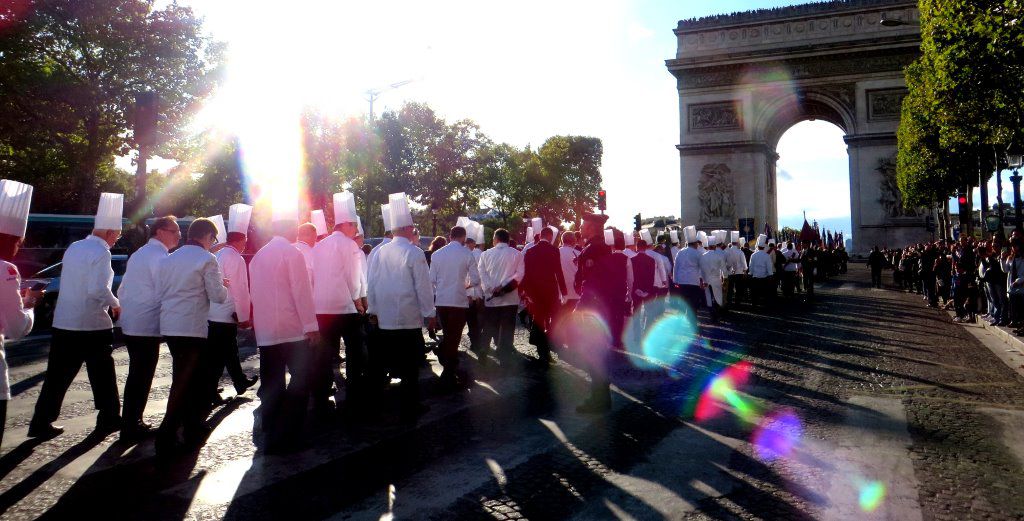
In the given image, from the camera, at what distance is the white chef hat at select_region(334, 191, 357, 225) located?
771 cm

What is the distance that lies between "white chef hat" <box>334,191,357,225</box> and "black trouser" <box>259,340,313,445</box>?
186 cm

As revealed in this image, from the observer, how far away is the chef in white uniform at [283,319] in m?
6.05

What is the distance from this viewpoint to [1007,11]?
11.7 m

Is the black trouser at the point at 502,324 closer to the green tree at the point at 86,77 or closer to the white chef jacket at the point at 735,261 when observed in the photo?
the white chef jacket at the point at 735,261

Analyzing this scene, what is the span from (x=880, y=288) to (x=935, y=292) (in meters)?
9.48

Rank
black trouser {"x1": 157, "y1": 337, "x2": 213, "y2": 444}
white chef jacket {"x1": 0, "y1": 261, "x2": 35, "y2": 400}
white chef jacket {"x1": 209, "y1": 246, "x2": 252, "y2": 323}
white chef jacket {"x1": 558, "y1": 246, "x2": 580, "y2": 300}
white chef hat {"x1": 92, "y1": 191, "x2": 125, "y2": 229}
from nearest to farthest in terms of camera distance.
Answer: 1. white chef jacket {"x1": 0, "y1": 261, "x2": 35, "y2": 400}
2. black trouser {"x1": 157, "y1": 337, "x2": 213, "y2": 444}
3. white chef hat {"x1": 92, "y1": 191, "x2": 125, "y2": 229}
4. white chef jacket {"x1": 209, "y1": 246, "x2": 252, "y2": 323}
5. white chef jacket {"x1": 558, "y1": 246, "x2": 580, "y2": 300}

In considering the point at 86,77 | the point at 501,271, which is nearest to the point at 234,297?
the point at 501,271

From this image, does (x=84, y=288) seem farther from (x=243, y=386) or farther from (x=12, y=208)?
(x=243, y=386)

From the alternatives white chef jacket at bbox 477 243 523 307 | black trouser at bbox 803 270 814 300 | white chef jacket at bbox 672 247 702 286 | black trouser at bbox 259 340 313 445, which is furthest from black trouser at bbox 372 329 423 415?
black trouser at bbox 803 270 814 300

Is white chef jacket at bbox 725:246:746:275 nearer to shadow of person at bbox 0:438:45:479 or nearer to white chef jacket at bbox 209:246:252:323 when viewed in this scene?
white chef jacket at bbox 209:246:252:323

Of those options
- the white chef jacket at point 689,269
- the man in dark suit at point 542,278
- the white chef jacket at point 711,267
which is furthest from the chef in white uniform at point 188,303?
the white chef jacket at point 711,267

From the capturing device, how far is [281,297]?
6.06 metres

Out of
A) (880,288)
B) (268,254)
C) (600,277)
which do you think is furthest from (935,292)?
(268,254)

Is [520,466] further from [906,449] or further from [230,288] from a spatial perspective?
[230,288]
